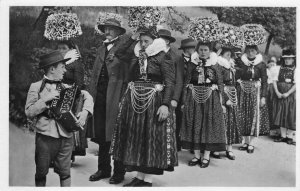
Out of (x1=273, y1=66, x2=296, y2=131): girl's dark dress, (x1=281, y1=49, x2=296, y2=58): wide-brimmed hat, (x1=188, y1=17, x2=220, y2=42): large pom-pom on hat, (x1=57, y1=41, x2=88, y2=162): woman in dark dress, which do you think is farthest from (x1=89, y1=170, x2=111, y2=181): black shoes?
(x1=281, y1=49, x2=296, y2=58): wide-brimmed hat

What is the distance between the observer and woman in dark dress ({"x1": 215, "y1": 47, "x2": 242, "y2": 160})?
391 centimetres

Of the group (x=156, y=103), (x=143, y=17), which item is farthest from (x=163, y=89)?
(x=143, y=17)

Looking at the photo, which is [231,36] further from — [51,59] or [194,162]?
[51,59]

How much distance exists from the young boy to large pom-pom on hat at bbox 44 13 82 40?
1.30 ft

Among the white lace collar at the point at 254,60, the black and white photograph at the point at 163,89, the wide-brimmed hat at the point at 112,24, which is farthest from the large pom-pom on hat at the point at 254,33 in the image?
the wide-brimmed hat at the point at 112,24

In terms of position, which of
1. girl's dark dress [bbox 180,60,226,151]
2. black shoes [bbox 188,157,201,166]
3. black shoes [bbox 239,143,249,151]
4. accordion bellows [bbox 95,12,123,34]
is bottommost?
black shoes [bbox 188,157,201,166]

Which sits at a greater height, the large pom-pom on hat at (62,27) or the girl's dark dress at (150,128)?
the large pom-pom on hat at (62,27)

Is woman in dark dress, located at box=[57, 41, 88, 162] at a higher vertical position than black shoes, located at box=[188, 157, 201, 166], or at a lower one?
higher

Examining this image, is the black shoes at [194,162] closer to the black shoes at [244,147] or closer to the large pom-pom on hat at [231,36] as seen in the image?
the black shoes at [244,147]

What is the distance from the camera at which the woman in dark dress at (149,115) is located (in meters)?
3.55

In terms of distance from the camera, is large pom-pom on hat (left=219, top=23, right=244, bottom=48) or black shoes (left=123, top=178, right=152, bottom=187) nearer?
black shoes (left=123, top=178, right=152, bottom=187)

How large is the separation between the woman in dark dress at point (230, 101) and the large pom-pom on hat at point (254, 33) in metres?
0.23

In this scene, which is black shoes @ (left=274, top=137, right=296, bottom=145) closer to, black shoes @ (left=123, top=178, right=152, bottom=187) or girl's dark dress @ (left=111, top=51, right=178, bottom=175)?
girl's dark dress @ (left=111, top=51, right=178, bottom=175)

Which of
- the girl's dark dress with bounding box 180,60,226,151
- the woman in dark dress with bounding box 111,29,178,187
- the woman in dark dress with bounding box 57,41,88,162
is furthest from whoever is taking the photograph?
the girl's dark dress with bounding box 180,60,226,151
